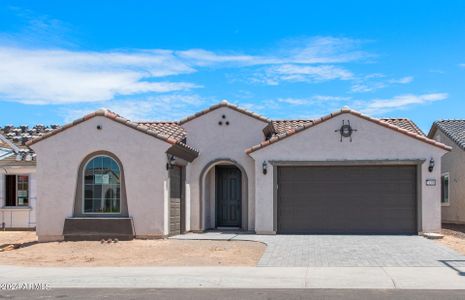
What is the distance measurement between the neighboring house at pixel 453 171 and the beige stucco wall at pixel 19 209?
16.2 meters

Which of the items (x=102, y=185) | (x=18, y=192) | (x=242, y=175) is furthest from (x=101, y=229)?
(x=18, y=192)

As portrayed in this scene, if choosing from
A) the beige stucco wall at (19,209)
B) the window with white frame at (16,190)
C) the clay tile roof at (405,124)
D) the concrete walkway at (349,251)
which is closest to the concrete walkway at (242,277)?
the concrete walkway at (349,251)

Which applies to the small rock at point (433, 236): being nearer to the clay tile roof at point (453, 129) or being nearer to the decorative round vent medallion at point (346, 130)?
the decorative round vent medallion at point (346, 130)

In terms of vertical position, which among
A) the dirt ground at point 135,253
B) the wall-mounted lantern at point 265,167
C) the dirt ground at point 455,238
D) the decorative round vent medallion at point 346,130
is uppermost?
the decorative round vent medallion at point 346,130

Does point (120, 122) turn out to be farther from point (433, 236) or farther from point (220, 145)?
point (433, 236)

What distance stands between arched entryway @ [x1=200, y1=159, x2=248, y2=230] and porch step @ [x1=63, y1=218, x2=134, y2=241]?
3.92 meters

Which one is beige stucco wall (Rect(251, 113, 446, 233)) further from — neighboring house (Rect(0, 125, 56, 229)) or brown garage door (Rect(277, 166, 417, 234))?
neighboring house (Rect(0, 125, 56, 229))

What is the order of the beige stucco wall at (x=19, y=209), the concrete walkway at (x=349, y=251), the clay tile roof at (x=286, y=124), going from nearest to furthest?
the concrete walkway at (x=349, y=251), the clay tile roof at (x=286, y=124), the beige stucco wall at (x=19, y=209)

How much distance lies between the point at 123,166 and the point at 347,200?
7.06m

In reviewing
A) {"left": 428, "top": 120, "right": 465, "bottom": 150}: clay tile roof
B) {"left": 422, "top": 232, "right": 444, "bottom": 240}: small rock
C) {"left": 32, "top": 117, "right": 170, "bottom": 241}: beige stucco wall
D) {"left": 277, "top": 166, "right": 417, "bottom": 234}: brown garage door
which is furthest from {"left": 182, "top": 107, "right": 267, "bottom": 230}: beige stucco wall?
{"left": 428, "top": 120, "right": 465, "bottom": 150}: clay tile roof

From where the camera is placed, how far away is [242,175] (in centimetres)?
2153

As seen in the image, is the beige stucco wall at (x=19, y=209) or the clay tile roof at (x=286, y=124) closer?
the clay tile roof at (x=286, y=124)

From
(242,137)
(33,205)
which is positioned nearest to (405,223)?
(242,137)

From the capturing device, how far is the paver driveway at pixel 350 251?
13602 mm
